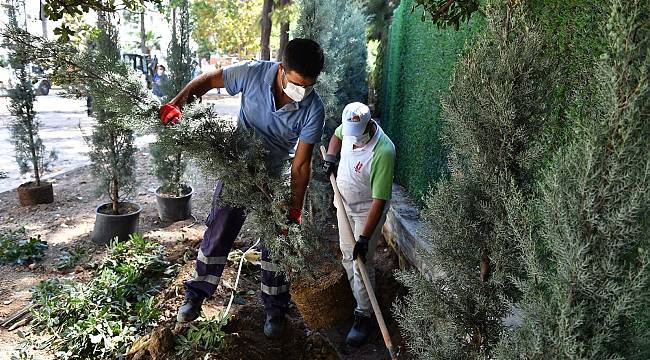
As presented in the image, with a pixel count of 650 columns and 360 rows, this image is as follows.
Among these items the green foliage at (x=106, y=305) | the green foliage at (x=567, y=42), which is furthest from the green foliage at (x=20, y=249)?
the green foliage at (x=567, y=42)

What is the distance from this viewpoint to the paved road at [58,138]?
9125mm

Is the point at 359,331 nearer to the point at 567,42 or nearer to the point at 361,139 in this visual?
the point at 361,139

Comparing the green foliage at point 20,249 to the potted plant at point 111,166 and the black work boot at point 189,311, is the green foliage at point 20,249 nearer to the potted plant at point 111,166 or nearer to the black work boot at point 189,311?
the potted plant at point 111,166

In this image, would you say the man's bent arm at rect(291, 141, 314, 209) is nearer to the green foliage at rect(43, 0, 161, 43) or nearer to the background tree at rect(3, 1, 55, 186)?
the green foliage at rect(43, 0, 161, 43)

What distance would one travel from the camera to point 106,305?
4.24 meters

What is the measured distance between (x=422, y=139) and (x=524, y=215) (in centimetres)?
390

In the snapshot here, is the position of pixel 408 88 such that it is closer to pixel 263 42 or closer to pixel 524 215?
pixel 263 42

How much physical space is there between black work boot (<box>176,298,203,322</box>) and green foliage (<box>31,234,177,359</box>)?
72 centimetres

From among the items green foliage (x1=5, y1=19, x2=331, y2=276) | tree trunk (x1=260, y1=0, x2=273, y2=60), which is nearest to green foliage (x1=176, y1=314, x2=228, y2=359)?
green foliage (x1=5, y1=19, x2=331, y2=276)

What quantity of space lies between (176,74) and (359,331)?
4625mm

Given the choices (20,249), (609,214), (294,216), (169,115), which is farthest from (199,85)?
(20,249)

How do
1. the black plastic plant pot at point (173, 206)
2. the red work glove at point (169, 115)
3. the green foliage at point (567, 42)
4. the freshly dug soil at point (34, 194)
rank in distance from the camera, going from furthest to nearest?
1. the freshly dug soil at point (34, 194)
2. the black plastic plant pot at point (173, 206)
3. the red work glove at point (169, 115)
4. the green foliage at point (567, 42)

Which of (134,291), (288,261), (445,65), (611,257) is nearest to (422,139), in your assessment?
(445,65)

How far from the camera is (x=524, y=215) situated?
6.52 ft
